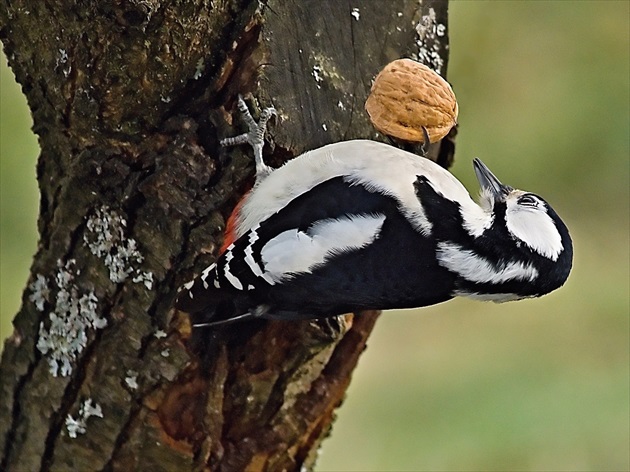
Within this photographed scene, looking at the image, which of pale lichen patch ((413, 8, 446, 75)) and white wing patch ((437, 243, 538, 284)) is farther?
pale lichen patch ((413, 8, 446, 75))

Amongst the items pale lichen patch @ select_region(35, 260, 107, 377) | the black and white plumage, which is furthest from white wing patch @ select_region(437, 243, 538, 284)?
pale lichen patch @ select_region(35, 260, 107, 377)

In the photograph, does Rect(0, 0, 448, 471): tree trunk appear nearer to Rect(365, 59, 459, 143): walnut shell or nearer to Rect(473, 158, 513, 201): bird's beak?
Rect(365, 59, 459, 143): walnut shell

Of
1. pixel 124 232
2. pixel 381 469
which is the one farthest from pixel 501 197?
pixel 381 469

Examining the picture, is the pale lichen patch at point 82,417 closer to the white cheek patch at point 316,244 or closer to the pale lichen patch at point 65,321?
the pale lichen patch at point 65,321

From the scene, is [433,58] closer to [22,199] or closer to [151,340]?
[151,340]

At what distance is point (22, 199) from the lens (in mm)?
2645

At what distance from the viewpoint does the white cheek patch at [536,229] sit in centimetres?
134

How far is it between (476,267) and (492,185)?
22 cm

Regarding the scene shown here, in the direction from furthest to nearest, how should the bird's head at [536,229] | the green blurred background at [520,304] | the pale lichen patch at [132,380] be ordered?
the green blurred background at [520,304] < the pale lichen patch at [132,380] < the bird's head at [536,229]

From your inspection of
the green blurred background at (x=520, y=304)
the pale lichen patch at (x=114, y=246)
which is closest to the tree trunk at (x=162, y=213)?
the pale lichen patch at (x=114, y=246)

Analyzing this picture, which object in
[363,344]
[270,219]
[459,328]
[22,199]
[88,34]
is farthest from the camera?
[459,328]

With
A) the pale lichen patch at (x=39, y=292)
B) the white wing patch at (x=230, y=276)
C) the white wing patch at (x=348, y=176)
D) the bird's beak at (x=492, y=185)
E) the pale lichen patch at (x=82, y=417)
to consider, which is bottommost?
the pale lichen patch at (x=82, y=417)

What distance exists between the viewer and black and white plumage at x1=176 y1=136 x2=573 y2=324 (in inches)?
52.7

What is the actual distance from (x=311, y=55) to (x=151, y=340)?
1.85 ft
